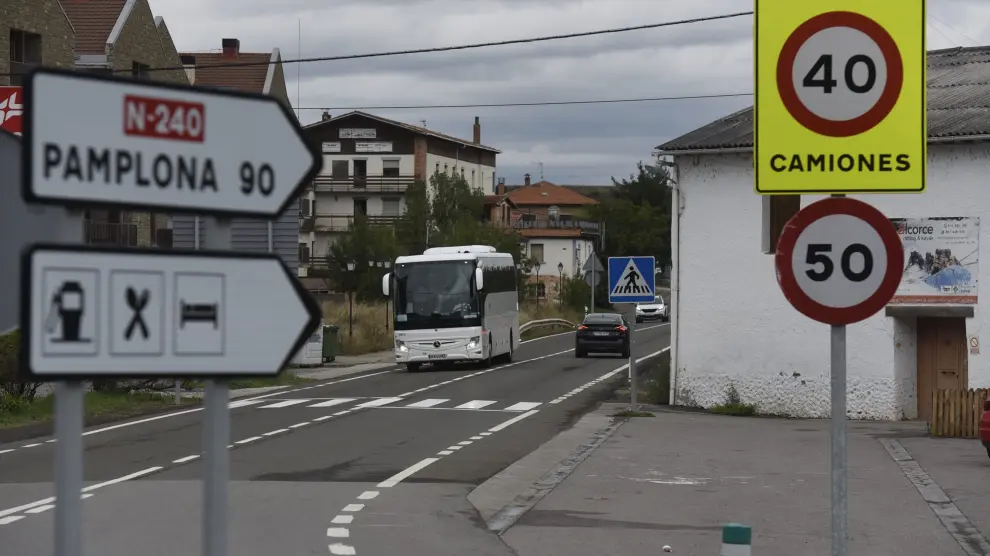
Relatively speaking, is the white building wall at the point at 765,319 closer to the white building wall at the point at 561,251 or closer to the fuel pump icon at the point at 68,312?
the fuel pump icon at the point at 68,312

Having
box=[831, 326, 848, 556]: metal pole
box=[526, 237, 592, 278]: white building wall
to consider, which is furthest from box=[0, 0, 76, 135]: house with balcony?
box=[526, 237, 592, 278]: white building wall

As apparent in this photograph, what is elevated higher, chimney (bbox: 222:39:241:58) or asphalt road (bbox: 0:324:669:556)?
chimney (bbox: 222:39:241:58)

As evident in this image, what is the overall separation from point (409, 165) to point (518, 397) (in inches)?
2776

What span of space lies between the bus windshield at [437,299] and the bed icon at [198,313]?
37388 mm

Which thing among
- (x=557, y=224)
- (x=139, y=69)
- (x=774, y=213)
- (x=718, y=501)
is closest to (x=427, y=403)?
(x=718, y=501)

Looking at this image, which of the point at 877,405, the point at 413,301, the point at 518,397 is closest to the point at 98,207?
the point at 877,405

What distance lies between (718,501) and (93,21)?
48.3m

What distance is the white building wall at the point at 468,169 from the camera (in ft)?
339

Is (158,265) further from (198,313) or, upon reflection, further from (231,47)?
(231,47)

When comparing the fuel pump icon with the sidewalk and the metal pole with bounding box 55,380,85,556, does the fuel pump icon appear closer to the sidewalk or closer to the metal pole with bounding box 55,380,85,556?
the metal pole with bounding box 55,380,85,556

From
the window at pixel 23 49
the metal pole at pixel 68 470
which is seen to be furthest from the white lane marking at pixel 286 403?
the metal pole at pixel 68 470

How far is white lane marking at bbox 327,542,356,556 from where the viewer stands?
1066 centimetres

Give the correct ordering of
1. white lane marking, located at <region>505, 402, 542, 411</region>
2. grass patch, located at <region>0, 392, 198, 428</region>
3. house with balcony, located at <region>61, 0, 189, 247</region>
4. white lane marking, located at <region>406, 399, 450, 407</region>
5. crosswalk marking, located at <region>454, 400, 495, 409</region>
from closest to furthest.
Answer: grass patch, located at <region>0, 392, 198, 428</region>
white lane marking, located at <region>505, 402, 542, 411</region>
crosswalk marking, located at <region>454, 400, 495, 409</region>
white lane marking, located at <region>406, 399, 450, 407</region>
house with balcony, located at <region>61, 0, 189, 247</region>

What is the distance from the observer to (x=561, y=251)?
4609 inches
